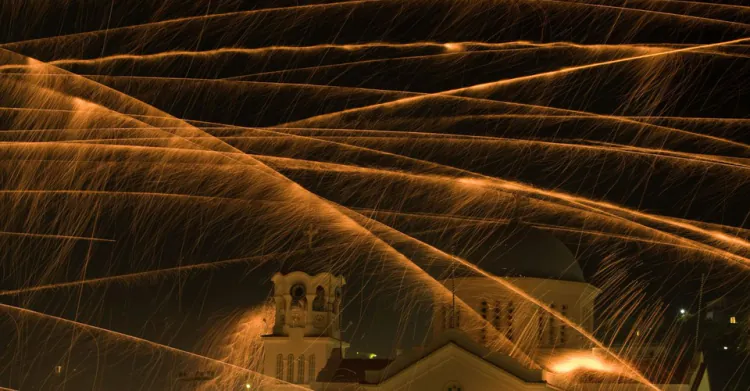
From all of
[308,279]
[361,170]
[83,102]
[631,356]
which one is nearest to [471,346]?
[308,279]

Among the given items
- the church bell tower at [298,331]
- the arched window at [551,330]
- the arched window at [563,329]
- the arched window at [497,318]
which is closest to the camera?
the arched window at [497,318]

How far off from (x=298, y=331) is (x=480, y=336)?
8615mm

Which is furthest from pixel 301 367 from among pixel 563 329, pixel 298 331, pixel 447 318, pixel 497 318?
pixel 563 329

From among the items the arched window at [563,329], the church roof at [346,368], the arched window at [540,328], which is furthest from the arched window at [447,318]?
the arched window at [563,329]

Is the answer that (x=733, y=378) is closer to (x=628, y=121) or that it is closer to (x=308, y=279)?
(x=308, y=279)

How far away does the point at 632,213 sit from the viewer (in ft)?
88.5

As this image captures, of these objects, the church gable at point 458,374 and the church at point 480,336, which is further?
the church at point 480,336

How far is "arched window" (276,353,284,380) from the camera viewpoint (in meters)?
59.1

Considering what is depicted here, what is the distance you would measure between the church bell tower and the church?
0.05 m

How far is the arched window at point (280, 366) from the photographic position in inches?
2325

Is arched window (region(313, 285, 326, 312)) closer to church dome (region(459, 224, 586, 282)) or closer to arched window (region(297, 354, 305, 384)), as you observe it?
arched window (region(297, 354, 305, 384))

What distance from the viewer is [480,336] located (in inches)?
2195

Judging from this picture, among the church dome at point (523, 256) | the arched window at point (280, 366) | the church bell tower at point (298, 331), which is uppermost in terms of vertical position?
the church dome at point (523, 256)

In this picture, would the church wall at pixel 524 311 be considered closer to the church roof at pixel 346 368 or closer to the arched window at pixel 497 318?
the arched window at pixel 497 318
